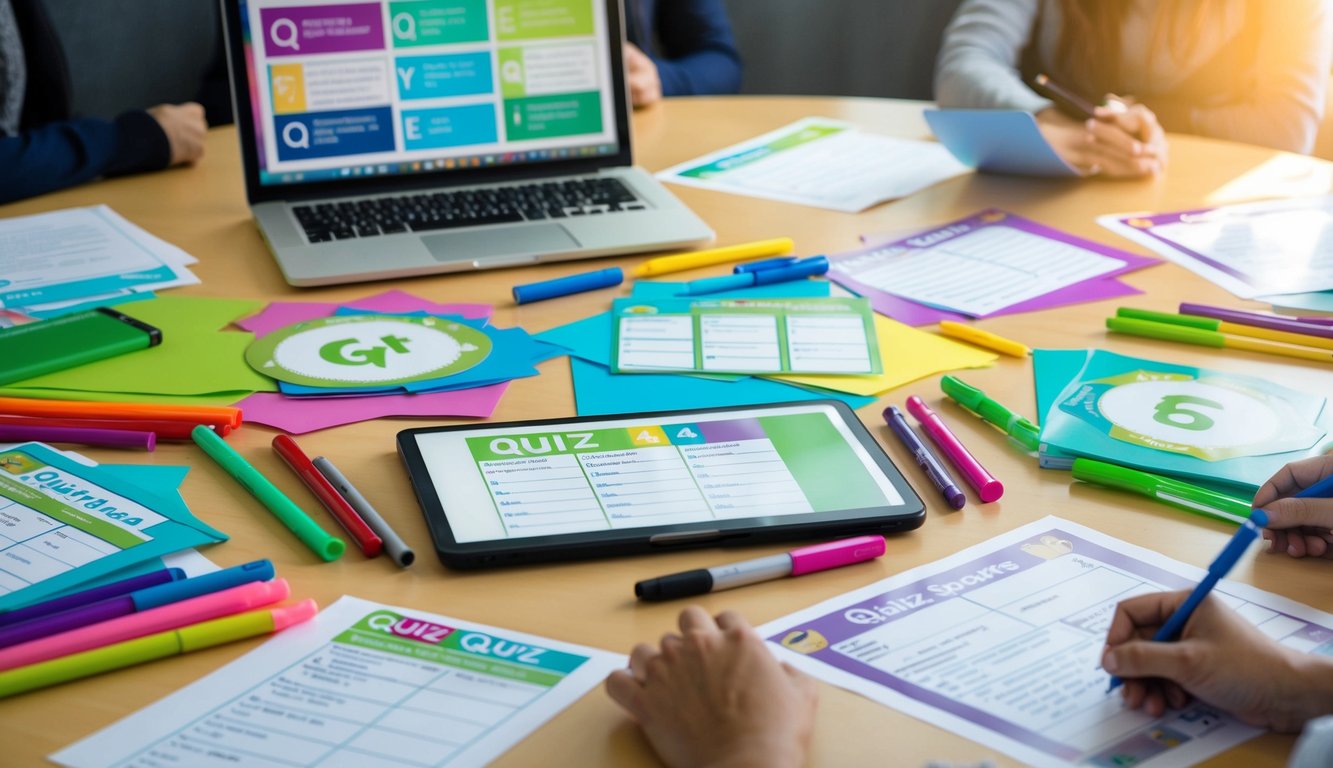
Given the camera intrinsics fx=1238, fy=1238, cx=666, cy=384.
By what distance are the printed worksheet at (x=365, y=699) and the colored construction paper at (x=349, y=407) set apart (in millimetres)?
233

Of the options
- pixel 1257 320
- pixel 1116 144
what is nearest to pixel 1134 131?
pixel 1116 144

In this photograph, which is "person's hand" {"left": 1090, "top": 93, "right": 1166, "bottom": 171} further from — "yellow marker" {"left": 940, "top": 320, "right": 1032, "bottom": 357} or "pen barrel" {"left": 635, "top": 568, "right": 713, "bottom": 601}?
"pen barrel" {"left": 635, "top": 568, "right": 713, "bottom": 601}

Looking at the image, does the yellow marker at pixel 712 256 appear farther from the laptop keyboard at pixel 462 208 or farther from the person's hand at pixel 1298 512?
the person's hand at pixel 1298 512

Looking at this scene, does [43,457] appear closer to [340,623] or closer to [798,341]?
[340,623]

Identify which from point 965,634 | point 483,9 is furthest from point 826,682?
point 483,9

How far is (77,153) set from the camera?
4.50ft

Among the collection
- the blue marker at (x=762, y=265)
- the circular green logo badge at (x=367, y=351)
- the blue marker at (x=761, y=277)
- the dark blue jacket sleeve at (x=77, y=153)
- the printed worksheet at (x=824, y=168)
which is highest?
the dark blue jacket sleeve at (x=77, y=153)

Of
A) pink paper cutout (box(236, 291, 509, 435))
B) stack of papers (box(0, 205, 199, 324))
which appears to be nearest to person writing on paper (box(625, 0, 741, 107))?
stack of papers (box(0, 205, 199, 324))

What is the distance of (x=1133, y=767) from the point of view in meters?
0.56

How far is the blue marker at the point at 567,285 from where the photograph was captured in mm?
1102

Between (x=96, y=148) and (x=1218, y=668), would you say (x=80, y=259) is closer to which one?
(x=96, y=148)

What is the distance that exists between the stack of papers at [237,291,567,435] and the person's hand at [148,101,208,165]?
0.47m

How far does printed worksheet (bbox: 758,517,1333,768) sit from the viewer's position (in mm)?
587

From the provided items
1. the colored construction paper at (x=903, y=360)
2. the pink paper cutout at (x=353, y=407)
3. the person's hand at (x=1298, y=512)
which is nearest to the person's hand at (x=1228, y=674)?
the person's hand at (x=1298, y=512)
